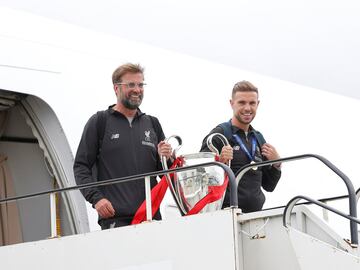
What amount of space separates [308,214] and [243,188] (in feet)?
3.11

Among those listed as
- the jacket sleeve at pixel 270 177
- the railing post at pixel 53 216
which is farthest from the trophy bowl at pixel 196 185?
the railing post at pixel 53 216

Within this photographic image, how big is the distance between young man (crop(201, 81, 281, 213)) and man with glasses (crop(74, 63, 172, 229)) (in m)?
0.57

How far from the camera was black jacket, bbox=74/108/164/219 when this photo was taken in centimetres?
750

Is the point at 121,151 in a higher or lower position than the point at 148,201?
higher

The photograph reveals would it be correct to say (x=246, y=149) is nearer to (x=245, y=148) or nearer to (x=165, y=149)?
(x=245, y=148)

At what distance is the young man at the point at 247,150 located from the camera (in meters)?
7.59

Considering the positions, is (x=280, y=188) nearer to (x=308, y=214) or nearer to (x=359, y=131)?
(x=359, y=131)

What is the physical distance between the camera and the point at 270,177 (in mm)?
→ 8031

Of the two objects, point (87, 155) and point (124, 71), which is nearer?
point (87, 155)

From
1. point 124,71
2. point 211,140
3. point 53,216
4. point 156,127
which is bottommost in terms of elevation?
point 53,216

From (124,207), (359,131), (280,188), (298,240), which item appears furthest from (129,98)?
(359,131)

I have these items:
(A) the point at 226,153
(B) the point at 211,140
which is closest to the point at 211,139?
(B) the point at 211,140

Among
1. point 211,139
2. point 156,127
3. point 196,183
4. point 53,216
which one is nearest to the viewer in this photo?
point 196,183

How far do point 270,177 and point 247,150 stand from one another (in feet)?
1.59
